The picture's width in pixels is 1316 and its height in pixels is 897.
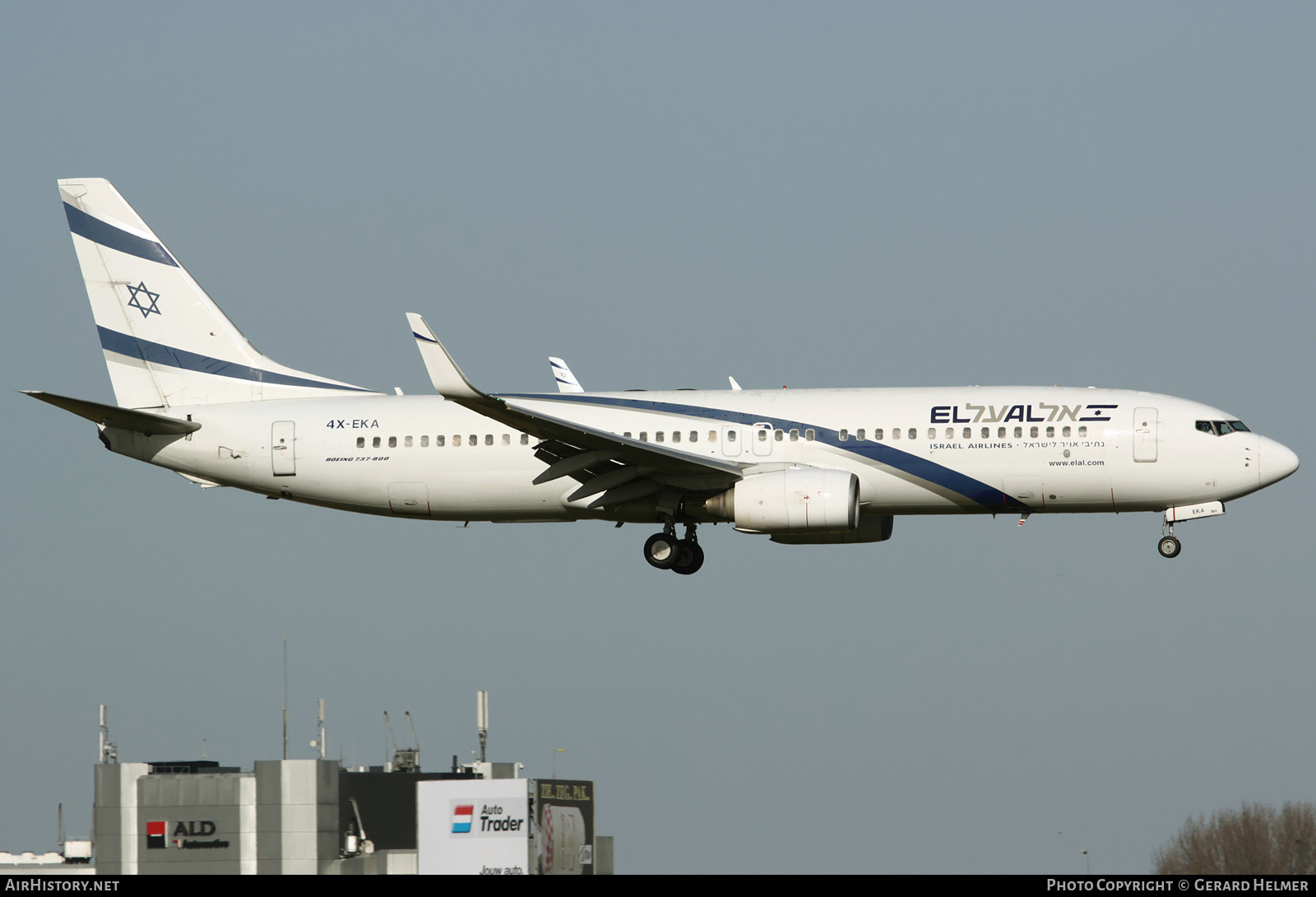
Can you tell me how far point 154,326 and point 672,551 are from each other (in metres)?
16.5

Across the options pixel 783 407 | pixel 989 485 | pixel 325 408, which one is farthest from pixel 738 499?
pixel 325 408

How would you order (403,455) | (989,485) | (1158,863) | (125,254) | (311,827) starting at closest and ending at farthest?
(989,485)
(403,455)
(125,254)
(311,827)
(1158,863)

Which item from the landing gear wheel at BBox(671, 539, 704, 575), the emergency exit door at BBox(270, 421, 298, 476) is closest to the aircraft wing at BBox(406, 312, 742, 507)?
the landing gear wheel at BBox(671, 539, 704, 575)

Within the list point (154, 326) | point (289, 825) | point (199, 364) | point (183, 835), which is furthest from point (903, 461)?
point (183, 835)

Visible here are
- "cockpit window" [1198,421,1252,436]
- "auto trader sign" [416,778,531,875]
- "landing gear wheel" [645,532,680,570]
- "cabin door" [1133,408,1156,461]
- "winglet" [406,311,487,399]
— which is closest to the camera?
"winglet" [406,311,487,399]

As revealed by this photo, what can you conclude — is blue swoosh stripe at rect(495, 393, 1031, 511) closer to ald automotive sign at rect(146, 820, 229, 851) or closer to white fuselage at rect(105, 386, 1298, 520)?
white fuselage at rect(105, 386, 1298, 520)

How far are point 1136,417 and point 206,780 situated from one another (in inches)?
1577

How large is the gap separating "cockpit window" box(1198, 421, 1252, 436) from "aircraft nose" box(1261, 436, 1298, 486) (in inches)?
22.3

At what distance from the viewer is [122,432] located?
45312mm

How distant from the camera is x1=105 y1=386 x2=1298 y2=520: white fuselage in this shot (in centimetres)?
4044

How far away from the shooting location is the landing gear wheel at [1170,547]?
1623 inches

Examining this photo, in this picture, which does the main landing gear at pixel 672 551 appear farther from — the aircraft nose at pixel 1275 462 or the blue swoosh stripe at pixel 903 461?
the aircraft nose at pixel 1275 462

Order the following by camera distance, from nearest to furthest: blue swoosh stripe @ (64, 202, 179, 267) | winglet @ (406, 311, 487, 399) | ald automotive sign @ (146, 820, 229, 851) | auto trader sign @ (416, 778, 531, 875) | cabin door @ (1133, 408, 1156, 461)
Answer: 1. winglet @ (406, 311, 487, 399)
2. cabin door @ (1133, 408, 1156, 461)
3. blue swoosh stripe @ (64, 202, 179, 267)
4. auto trader sign @ (416, 778, 531, 875)
5. ald automotive sign @ (146, 820, 229, 851)

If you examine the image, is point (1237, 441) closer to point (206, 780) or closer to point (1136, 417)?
point (1136, 417)
